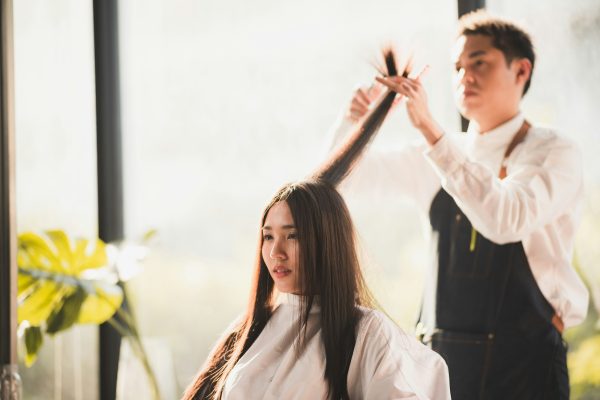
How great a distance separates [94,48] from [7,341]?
5.90ft

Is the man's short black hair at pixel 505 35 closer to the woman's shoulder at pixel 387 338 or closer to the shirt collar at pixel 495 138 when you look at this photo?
the shirt collar at pixel 495 138

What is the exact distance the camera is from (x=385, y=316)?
185cm

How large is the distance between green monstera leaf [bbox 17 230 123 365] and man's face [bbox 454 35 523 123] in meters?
1.56

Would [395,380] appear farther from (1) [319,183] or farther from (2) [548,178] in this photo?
(2) [548,178]

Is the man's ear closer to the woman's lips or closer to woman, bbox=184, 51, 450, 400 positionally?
woman, bbox=184, 51, 450, 400

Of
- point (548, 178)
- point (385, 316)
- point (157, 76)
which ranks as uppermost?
point (157, 76)

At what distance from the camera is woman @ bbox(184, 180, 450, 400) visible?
5.85 ft

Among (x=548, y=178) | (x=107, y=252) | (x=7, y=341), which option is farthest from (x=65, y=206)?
(x=548, y=178)

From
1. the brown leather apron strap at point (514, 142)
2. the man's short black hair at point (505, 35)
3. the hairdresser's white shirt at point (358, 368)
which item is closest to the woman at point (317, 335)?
the hairdresser's white shirt at point (358, 368)

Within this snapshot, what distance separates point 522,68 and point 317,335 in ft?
3.39

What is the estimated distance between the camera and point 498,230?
84.7 inches

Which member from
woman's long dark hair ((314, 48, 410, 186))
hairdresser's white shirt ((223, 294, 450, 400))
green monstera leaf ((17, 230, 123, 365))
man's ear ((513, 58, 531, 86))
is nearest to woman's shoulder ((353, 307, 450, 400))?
hairdresser's white shirt ((223, 294, 450, 400))

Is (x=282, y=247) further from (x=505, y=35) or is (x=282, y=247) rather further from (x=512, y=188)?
(x=505, y=35)

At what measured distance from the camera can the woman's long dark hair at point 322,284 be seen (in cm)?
182
